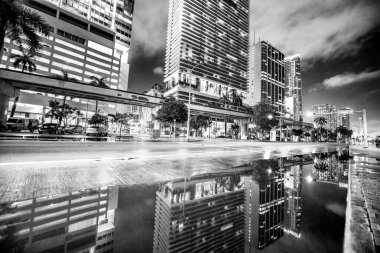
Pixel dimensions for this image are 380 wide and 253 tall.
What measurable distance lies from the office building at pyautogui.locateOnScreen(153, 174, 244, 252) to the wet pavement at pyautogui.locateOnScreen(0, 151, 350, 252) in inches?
0.5

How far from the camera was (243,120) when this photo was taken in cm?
5909

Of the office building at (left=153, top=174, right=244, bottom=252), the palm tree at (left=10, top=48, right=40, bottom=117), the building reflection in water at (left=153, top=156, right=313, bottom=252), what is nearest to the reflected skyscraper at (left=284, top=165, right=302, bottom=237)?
the building reflection in water at (left=153, top=156, right=313, bottom=252)

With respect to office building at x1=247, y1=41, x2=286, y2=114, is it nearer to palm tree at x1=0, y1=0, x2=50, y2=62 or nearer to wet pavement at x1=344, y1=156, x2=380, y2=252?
palm tree at x1=0, y1=0, x2=50, y2=62

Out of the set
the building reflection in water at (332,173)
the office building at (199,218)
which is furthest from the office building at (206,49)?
the office building at (199,218)

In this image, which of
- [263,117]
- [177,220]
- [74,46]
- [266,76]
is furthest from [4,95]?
[266,76]

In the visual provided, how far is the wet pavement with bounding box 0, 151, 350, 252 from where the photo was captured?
6.79 ft

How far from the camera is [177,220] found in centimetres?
261

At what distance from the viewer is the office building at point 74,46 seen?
7406cm

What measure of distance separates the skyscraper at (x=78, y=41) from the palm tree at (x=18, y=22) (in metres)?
85.9

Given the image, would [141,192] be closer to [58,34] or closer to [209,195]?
[209,195]

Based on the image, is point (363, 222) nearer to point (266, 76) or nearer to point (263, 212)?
point (263, 212)

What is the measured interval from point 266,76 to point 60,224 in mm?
197544

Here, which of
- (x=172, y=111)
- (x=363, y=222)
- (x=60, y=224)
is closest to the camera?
(x=60, y=224)

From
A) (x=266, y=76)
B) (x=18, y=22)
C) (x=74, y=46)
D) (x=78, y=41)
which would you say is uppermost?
(x=266, y=76)
